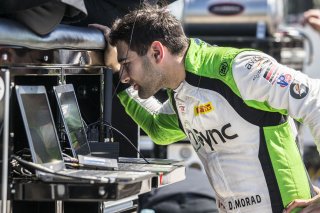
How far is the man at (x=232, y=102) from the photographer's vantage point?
3.73m

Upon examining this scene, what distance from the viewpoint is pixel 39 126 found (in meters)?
3.34

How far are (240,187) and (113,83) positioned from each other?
0.87 m

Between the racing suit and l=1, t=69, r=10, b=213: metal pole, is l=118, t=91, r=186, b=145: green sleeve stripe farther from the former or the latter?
l=1, t=69, r=10, b=213: metal pole

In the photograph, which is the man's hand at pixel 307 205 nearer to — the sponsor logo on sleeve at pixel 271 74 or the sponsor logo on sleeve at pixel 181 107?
the sponsor logo on sleeve at pixel 271 74

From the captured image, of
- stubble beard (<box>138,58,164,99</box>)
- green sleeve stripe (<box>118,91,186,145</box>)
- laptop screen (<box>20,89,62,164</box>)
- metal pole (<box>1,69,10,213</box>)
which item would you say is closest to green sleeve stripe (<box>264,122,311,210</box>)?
stubble beard (<box>138,58,164,99</box>)

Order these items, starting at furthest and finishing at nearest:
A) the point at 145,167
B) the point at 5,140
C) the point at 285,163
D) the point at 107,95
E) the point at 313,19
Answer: the point at 313,19, the point at 107,95, the point at 285,163, the point at 145,167, the point at 5,140

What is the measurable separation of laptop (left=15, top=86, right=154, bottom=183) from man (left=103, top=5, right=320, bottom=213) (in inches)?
23.9

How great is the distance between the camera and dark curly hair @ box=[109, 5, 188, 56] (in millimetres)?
3893

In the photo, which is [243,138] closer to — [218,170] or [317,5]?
[218,170]

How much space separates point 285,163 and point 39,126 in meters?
1.09

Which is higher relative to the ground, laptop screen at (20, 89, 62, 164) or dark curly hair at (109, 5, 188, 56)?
dark curly hair at (109, 5, 188, 56)

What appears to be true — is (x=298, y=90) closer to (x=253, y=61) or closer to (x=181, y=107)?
(x=253, y=61)

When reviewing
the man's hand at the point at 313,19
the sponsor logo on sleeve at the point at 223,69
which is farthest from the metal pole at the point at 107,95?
the man's hand at the point at 313,19

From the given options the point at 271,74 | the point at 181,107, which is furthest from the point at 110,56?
the point at 271,74
